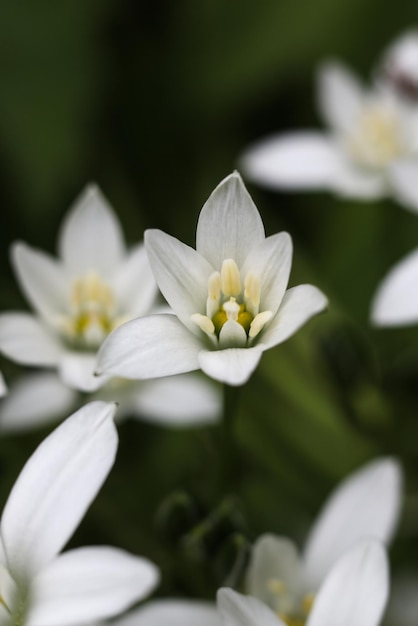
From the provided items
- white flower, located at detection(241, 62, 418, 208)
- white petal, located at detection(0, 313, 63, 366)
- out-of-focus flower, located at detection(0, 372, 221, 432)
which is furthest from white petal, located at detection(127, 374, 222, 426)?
white flower, located at detection(241, 62, 418, 208)

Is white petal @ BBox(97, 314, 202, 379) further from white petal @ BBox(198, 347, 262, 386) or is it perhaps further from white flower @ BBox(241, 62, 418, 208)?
white flower @ BBox(241, 62, 418, 208)

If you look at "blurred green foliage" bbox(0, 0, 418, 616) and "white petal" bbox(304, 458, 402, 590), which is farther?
"blurred green foliage" bbox(0, 0, 418, 616)

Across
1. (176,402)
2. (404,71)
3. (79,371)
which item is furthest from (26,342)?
(404,71)

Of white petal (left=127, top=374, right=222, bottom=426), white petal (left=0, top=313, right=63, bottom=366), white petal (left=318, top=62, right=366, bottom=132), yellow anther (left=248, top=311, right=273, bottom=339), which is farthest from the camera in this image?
white petal (left=318, top=62, right=366, bottom=132)

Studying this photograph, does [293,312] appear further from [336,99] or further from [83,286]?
[336,99]

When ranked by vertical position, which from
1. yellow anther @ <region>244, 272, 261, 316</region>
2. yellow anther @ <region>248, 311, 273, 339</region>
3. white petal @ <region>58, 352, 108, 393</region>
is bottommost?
white petal @ <region>58, 352, 108, 393</region>

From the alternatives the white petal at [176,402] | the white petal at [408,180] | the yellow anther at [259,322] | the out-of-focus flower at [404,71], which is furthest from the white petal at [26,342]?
the out-of-focus flower at [404,71]

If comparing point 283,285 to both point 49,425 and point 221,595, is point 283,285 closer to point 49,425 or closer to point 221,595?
point 221,595

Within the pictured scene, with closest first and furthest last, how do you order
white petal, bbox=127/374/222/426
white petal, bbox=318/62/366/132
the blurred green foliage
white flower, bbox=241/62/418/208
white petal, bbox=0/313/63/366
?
white petal, bbox=0/313/63/366 < white petal, bbox=127/374/222/426 < the blurred green foliage < white flower, bbox=241/62/418/208 < white petal, bbox=318/62/366/132
